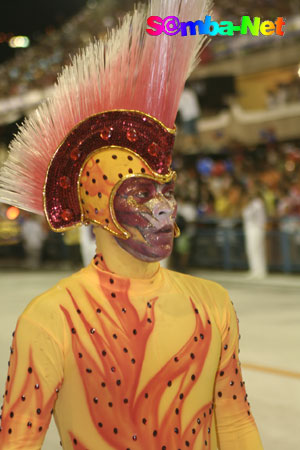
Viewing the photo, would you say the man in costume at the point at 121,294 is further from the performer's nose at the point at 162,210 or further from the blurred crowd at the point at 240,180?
the blurred crowd at the point at 240,180

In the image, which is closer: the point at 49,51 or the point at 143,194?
the point at 143,194

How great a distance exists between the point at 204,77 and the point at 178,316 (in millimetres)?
20452

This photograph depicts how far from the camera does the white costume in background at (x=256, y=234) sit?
546 inches

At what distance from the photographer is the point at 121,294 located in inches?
74.4

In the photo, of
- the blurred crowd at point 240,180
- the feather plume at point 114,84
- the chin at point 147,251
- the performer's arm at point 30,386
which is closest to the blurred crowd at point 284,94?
the blurred crowd at point 240,180

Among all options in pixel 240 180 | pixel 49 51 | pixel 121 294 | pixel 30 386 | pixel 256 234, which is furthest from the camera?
pixel 49 51

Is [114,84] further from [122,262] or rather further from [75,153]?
[122,262]

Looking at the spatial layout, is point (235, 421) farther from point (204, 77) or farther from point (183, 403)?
point (204, 77)

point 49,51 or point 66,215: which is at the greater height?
point 49,51

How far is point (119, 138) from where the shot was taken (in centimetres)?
189

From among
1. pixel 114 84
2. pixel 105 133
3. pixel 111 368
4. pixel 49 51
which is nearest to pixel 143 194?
pixel 105 133

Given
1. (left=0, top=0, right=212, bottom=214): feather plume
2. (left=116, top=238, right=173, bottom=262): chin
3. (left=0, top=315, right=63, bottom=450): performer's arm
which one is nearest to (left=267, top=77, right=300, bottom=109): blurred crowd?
(left=0, top=0, right=212, bottom=214): feather plume

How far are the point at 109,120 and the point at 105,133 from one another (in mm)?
35

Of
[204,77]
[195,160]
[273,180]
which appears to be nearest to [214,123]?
[204,77]
